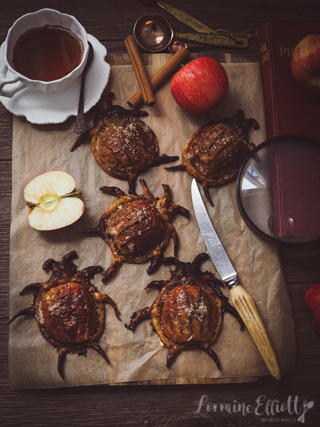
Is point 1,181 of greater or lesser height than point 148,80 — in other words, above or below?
below

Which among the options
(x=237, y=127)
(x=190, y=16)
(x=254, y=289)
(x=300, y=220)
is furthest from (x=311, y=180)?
(x=190, y=16)

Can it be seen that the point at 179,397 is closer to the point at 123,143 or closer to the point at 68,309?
the point at 68,309

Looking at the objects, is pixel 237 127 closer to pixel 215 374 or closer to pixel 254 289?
pixel 254 289

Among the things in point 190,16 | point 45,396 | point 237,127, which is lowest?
point 45,396

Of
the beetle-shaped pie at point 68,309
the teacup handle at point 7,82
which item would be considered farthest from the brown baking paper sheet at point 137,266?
the teacup handle at point 7,82

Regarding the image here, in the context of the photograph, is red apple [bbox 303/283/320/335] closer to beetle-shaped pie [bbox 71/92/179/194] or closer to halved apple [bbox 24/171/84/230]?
beetle-shaped pie [bbox 71/92/179/194]

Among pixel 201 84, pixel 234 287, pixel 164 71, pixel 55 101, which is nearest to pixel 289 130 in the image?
pixel 201 84

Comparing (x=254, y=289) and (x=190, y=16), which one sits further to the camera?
(x=190, y=16)

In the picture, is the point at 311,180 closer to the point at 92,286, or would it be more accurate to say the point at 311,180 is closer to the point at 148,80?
the point at 148,80
